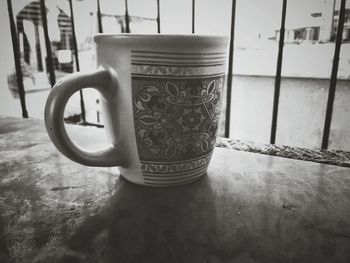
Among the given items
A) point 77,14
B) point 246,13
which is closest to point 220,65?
point 246,13

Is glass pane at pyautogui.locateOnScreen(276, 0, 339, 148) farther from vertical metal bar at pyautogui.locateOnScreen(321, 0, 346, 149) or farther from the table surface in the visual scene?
the table surface

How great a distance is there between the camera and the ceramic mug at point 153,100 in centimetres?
43

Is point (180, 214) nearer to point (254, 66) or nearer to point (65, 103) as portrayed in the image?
point (65, 103)

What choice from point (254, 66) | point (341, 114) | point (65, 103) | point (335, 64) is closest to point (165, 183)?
point (65, 103)

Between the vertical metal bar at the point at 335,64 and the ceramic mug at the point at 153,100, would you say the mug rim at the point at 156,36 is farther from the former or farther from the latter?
the vertical metal bar at the point at 335,64

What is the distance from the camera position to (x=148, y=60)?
43 centimetres

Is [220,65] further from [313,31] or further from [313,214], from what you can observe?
[313,31]

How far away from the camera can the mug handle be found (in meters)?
0.42

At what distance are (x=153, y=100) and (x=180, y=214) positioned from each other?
7.4 inches

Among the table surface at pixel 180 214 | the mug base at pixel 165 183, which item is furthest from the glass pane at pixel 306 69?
the mug base at pixel 165 183

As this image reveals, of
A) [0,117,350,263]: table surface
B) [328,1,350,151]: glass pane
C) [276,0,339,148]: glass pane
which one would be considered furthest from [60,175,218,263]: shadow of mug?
[328,1,350,151]: glass pane

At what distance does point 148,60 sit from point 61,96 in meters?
0.14

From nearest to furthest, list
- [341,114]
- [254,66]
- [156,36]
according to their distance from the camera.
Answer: [156,36], [254,66], [341,114]

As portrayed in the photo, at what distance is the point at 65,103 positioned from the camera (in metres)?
0.43
